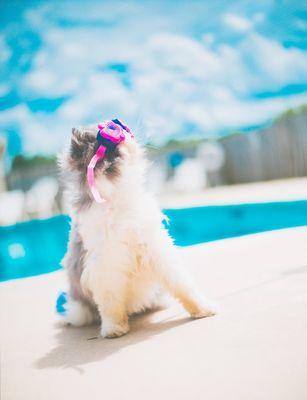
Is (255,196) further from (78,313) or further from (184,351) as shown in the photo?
(184,351)

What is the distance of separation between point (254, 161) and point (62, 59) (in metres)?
8.35

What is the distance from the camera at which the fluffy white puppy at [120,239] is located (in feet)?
6.05

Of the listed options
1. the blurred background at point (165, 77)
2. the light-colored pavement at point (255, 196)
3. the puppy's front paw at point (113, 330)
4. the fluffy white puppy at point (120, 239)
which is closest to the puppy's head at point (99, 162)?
the fluffy white puppy at point (120, 239)

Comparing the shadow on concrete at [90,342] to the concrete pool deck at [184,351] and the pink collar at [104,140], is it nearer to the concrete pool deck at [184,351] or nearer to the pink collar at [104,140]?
the concrete pool deck at [184,351]

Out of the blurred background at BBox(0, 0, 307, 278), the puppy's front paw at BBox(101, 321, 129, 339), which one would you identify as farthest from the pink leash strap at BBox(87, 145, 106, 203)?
the blurred background at BBox(0, 0, 307, 278)

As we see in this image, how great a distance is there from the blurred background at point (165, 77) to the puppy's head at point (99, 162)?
6436mm

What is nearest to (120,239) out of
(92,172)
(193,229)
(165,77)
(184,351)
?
(92,172)

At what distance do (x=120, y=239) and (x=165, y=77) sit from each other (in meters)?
17.3

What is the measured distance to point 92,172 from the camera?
1796mm

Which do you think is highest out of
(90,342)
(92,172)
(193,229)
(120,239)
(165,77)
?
(165,77)

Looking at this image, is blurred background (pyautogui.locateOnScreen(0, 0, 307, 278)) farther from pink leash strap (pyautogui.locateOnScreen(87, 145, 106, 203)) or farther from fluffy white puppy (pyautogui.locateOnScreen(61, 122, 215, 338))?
pink leash strap (pyautogui.locateOnScreen(87, 145, 106, 203))

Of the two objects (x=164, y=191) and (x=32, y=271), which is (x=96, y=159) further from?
(x=164, y=191)

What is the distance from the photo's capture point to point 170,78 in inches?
710

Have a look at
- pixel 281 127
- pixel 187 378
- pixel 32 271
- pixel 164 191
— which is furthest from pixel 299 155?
pixel 187 378
